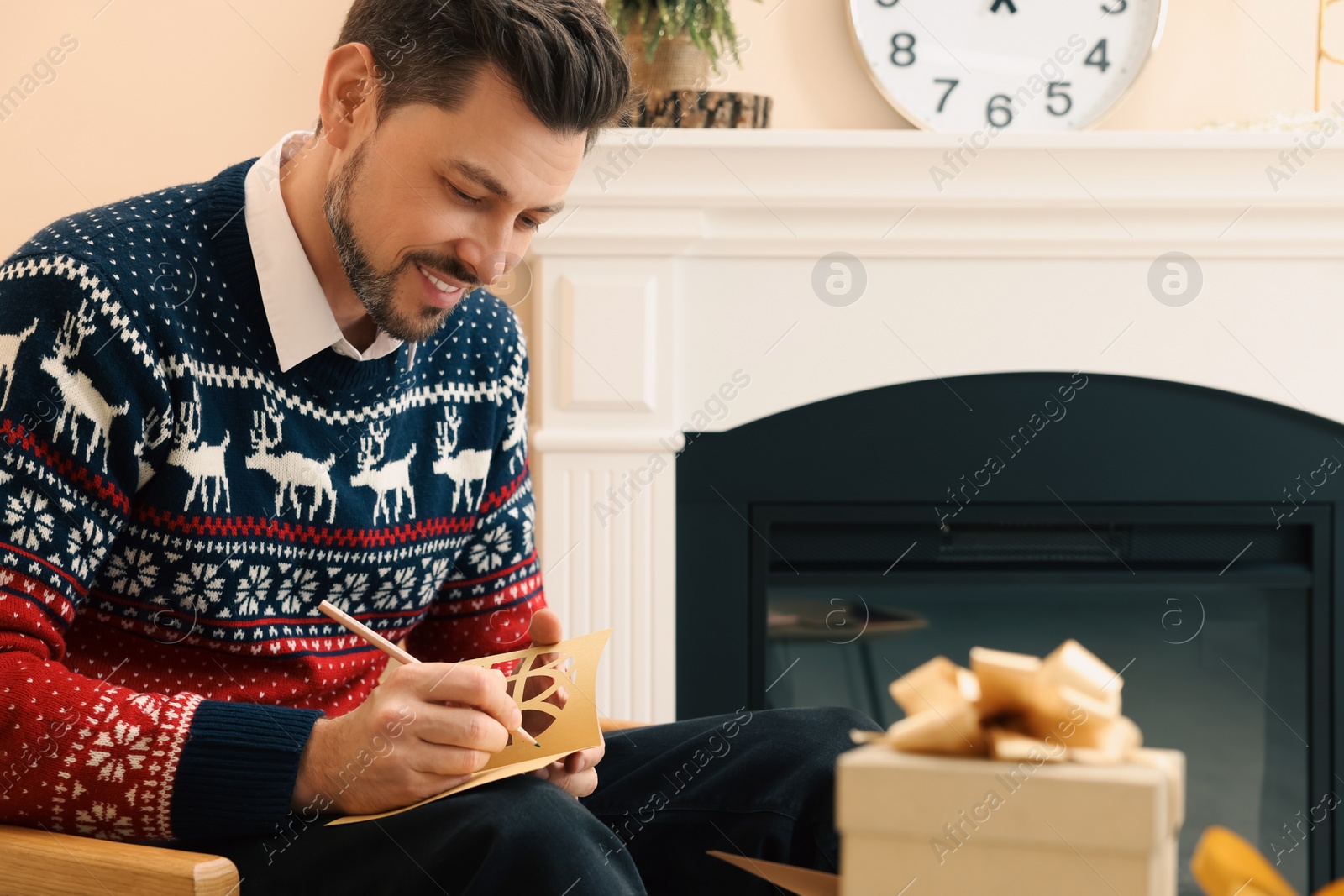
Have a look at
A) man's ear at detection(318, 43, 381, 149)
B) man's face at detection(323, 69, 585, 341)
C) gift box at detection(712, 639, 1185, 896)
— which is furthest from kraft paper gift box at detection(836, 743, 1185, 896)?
man's ear at detection(318, 43, 381, 149)

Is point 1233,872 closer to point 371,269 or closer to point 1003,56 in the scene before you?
point 371,269

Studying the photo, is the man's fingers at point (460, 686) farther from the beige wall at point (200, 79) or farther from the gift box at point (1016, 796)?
the beige wall at point (200, 79)

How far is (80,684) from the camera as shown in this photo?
31.6 inches

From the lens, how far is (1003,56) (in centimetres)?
176

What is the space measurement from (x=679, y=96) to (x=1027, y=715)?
4.43ft

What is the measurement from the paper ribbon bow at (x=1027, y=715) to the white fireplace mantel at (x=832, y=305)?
1263 mm

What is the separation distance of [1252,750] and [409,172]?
5.56 feet

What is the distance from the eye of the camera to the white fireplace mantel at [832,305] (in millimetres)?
1668

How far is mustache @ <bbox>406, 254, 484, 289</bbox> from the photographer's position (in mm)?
965

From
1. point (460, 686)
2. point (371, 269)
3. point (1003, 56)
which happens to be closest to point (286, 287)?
point (371, 269)

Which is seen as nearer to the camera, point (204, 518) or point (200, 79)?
point (204, 518)

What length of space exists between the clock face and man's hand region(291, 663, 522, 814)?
1278 mm

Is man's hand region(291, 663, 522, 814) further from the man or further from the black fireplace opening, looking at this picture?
the black fireplace opening

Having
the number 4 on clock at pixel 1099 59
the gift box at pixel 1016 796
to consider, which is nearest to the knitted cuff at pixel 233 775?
the gift box at pixel 1016 796
